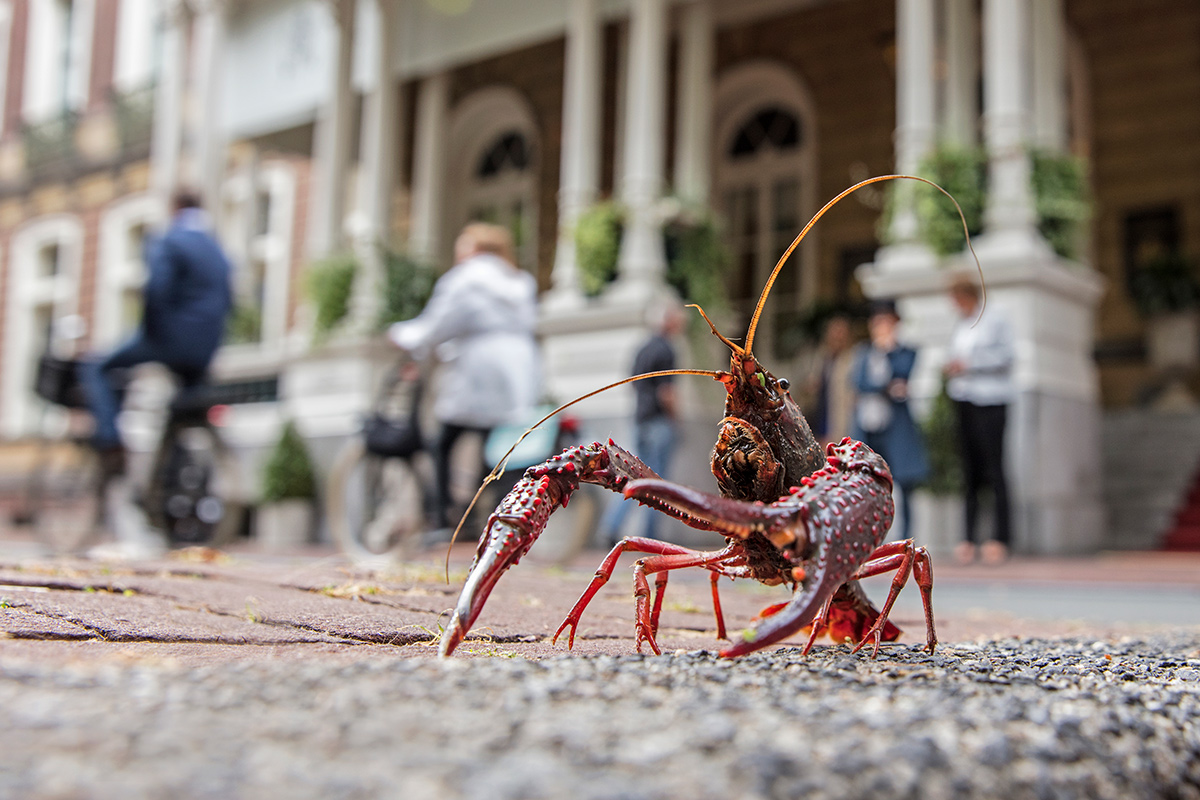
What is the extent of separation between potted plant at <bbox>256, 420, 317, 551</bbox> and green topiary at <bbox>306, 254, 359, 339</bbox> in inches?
45.2

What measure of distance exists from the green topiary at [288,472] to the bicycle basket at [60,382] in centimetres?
367

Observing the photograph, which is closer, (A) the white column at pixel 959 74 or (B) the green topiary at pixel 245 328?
(A) the white column at pixel 959 74

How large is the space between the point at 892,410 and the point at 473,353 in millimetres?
2683

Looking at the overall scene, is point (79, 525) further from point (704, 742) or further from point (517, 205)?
point (517, 205)

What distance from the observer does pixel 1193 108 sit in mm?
10641

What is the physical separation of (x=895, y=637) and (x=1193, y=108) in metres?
10.1

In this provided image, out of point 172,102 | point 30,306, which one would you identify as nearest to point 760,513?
point 172,102

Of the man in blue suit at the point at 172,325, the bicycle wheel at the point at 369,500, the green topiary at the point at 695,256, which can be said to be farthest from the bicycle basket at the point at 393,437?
the green topiary at the point at 695,256

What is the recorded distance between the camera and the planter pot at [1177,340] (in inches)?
400

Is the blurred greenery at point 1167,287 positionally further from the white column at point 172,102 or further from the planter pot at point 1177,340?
the white column at point 172,102

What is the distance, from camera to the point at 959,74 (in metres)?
8.80

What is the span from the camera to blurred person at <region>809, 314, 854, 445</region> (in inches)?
296

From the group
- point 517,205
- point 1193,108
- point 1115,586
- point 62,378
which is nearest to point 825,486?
point 1115,586

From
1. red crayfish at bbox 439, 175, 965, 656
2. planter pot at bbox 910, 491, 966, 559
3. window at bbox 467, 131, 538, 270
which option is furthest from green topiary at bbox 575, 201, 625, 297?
red crayfish at bbox 439, 175, 965, 656
